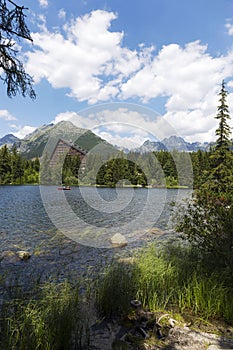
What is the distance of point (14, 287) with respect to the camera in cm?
764

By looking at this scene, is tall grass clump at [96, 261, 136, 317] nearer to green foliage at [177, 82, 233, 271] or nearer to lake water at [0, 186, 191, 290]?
green foliage at [177, 82, 233, 271]

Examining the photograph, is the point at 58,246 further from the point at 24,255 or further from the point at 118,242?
the point at 118,242

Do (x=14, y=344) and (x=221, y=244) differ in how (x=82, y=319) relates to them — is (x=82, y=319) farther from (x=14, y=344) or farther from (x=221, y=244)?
(x=221, y=244)

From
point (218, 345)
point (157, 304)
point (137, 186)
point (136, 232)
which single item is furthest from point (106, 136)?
point (137, 186)

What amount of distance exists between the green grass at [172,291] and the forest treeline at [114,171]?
67.8 meters

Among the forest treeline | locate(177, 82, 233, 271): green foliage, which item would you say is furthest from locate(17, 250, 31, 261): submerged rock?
the forest treeline

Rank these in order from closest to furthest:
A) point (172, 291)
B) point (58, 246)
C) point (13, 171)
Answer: point (172, 291) → point (58, 246) → point (13, 171)

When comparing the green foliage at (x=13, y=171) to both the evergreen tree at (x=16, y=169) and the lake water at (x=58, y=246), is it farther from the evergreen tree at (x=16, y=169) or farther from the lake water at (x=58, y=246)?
the lake water at (x=58, y=246)

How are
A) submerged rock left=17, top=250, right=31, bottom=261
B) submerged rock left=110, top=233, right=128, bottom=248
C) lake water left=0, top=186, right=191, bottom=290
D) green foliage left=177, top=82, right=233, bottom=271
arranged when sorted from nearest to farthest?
1. green foliage left=177, top=82, right=233, bottom=271
2. lake water left=0, top=186, right=191, bottom=290
3. submerged rock left=17, top=250, right=31, bottom=261
4. submerged rock left=110, top=233, right=128, bottom=248

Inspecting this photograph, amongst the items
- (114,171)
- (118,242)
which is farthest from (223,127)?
(114,171)

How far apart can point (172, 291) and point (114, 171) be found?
73.7m

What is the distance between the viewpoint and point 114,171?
261 ft

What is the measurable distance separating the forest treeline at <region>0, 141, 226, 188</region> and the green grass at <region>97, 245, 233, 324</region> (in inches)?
2671

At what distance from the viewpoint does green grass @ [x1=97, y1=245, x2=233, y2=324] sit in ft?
17.6
